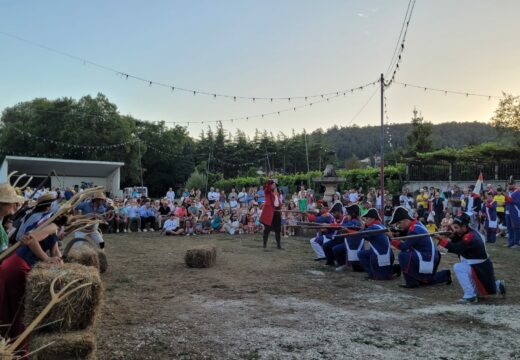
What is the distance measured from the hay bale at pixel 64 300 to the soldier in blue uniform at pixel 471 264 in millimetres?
5094

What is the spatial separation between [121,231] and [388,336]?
1523cm

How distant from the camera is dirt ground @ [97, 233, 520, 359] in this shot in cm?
458

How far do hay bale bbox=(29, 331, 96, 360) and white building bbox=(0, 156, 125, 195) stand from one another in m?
27.1

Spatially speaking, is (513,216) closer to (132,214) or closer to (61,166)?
(132,214)

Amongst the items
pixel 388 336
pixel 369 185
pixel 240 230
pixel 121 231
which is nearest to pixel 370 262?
pixel 388 336

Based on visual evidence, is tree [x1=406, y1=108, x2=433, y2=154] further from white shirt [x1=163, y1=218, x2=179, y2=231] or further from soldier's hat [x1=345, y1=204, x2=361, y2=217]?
soldier's hat [x1=345, y1=204, x2=361, y2=217]

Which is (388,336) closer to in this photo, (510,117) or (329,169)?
(329,169)

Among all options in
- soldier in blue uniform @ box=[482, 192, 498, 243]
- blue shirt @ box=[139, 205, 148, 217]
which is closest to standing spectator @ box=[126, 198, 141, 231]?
blue shirt @ box=[139, 205, 148, 217]

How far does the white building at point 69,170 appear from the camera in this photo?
30.2 m

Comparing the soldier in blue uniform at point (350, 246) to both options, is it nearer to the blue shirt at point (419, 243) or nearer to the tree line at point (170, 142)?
the blue shirt at point (419, 243)

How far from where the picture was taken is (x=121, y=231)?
18.5 meters

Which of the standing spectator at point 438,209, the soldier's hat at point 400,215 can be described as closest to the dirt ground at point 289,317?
the soldier's hat at point 400,215

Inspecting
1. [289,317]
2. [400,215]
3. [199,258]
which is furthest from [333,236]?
[289,317]

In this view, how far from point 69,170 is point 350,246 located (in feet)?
96.4
